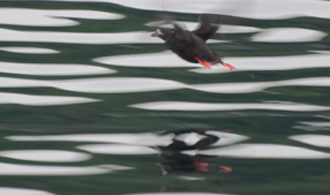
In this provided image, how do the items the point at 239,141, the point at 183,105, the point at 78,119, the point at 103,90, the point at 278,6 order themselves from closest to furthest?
the point at 239,141 → the point at 78,119 → the point at 183,105 → the point at 103,90 → the point at 278,6

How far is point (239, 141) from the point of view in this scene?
5.82 metres

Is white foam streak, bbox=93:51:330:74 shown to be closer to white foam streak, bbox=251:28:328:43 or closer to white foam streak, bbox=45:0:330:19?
white foam streak, bbox=251:28:328:43

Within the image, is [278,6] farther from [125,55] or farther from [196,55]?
[196,55]

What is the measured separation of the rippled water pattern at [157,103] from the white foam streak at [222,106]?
0.02 m

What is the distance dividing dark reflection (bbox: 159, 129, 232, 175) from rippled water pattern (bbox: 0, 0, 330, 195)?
0.05 ft

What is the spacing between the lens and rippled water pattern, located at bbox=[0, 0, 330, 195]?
505cm

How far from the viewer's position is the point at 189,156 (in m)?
5.37

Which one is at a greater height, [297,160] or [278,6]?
[278,6]

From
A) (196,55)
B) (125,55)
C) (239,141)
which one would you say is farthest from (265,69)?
(196,55)

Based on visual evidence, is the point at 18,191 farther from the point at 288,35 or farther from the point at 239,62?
the point at 288,35

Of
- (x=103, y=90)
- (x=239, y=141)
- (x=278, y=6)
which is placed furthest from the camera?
(x=278, y=6)

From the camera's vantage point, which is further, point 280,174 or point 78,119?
point 78,119

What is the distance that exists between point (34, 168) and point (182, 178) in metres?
1.00

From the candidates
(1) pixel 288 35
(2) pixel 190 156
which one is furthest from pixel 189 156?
(1) pixel 288 35
